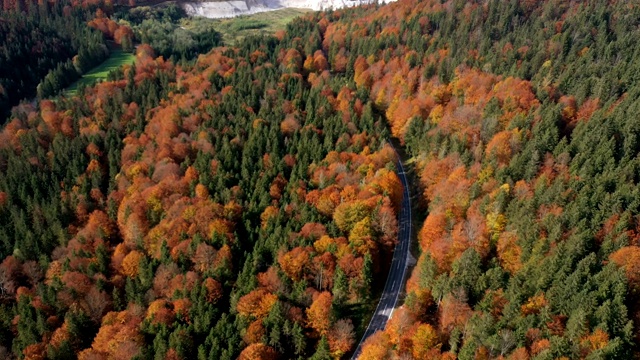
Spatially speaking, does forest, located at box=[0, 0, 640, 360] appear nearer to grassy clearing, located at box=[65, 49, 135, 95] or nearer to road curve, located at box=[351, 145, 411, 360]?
road curve, located at box=[351, 145, 411, 360]

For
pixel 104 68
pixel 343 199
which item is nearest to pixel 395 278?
pixel 343 199

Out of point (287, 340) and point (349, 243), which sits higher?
point (349, 243)

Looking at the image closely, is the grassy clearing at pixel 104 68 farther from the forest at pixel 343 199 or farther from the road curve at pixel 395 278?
the road curve at pixel 395 278

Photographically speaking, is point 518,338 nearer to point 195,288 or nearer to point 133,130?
point 195,288

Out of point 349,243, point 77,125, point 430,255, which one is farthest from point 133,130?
point 430,255

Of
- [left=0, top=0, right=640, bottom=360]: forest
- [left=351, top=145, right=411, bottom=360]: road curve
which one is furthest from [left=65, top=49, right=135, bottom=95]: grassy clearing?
[left=351, top=145, right=411, bottom=360]: road curve

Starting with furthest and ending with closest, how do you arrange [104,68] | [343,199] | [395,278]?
[104,68] → [343,199] → [395,278]

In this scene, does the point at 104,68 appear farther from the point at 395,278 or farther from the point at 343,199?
the point at 395,278
